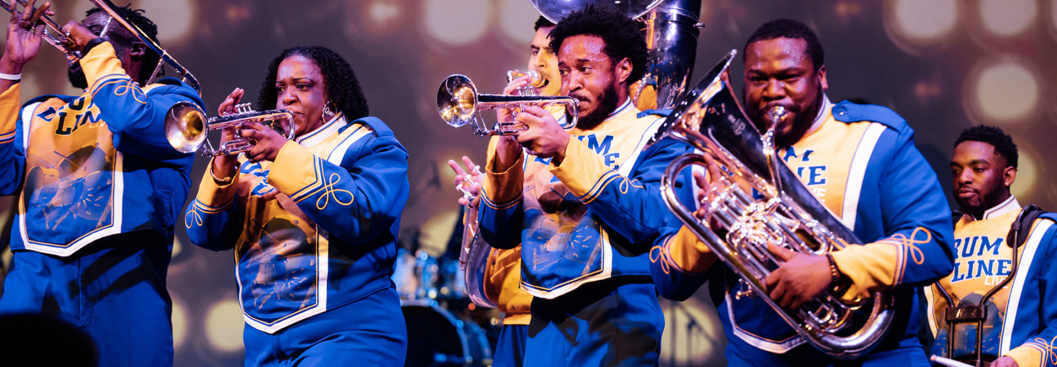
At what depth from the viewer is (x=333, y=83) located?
3.11m

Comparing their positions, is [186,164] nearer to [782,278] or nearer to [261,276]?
[261,276]

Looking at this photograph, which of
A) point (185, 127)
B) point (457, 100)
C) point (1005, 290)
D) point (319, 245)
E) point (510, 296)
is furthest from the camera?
point (1005, 290)

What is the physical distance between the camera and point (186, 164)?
3.33 metres

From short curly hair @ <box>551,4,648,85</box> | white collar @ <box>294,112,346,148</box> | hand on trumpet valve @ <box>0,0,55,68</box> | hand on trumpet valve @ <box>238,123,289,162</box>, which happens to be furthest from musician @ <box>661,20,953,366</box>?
hand on trumpet valve @ <box>0,0,55,68</box>

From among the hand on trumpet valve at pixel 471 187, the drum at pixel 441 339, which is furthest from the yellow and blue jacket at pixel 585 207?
the drum at pixel 441 339

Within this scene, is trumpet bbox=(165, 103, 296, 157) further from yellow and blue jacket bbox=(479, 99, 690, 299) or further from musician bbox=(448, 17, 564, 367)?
musician bbox=(448, 17, 564, 367)

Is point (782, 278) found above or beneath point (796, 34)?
beneath

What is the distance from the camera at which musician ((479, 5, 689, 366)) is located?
2.38 metres

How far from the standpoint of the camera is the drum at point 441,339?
15.8ft

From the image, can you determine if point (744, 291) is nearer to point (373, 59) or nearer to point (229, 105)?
point (229, 105)

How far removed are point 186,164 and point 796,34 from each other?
237 centimetres

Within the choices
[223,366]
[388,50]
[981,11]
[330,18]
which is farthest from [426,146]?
[981,11]

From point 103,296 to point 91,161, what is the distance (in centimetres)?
49

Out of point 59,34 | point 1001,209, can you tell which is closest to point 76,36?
point 59,34
